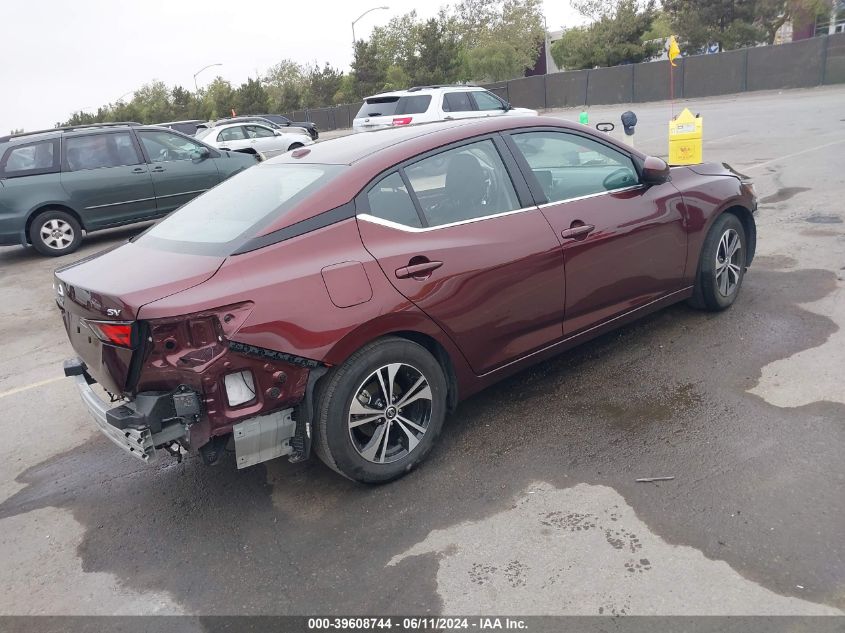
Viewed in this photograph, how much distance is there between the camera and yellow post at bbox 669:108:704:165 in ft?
32.3

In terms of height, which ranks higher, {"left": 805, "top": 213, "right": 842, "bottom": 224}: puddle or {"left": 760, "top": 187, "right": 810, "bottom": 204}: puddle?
{"left": 760, "top": 187, "right": 810, "bottom": 204}: puddle

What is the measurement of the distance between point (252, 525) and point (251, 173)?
2.13m

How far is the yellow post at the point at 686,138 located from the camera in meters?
9.84

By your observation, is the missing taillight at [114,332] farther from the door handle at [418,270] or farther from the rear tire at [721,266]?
the rear tire at [721,266]

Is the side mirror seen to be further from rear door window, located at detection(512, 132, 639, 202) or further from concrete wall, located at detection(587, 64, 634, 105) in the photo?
concrete wall, located at detection(587, 64, 634, 105)

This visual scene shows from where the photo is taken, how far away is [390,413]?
11.3 ft

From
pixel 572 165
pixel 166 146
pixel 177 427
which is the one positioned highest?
pixel 166 146

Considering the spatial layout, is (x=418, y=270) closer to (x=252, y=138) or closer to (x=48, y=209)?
(x=48, y=209)

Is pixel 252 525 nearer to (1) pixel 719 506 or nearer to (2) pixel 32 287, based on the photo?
(1) pixel 719 506

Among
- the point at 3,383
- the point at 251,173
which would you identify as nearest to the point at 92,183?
the point at 3,383

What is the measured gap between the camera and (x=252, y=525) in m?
3.33

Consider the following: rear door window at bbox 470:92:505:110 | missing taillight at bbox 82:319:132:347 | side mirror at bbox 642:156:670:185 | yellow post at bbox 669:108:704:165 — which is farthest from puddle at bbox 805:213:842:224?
rear door window at bbox 470:92:505:110

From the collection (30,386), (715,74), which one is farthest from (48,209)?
(715,74)

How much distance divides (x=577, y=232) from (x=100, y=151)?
9.08 metres
